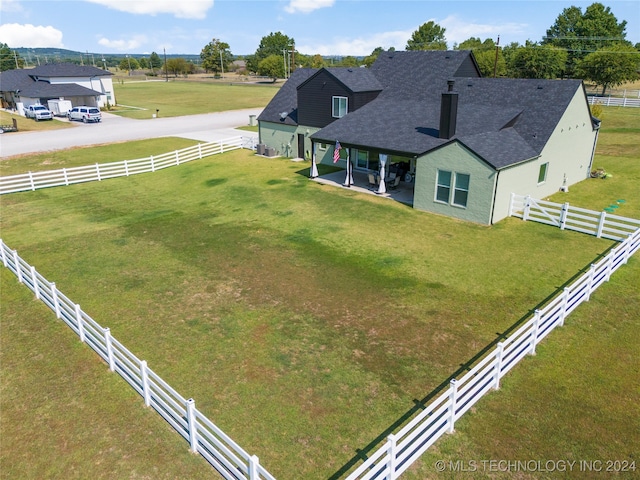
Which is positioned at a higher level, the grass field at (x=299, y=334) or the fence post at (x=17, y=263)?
the fence post at (x=17, y=263)

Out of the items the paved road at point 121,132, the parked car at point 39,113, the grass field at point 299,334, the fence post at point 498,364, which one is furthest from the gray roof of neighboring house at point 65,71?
the fence post at point 498,364

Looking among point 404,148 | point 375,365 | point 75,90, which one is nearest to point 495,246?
point 404,148

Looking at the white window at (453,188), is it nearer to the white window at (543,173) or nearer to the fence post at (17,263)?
the white window at (543,173)

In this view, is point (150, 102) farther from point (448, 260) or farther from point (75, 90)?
point (448, 260)

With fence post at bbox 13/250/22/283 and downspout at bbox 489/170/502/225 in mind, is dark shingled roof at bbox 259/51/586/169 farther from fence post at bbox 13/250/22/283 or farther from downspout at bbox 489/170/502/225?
fence post at bbox 13/250/22/283

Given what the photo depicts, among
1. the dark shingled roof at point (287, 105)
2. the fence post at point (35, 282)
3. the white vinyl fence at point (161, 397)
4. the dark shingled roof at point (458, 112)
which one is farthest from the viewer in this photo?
the dark shingled roof at point (287, 105)

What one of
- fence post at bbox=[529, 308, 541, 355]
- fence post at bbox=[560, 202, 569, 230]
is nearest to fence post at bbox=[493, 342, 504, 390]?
fence post at bbox=[529, 308, 541, 355]

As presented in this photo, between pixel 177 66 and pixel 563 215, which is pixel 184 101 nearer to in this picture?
pixel 563 215
